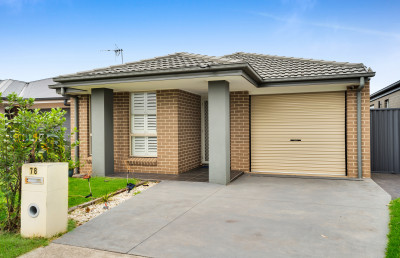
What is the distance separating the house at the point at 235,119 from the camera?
8500 mm

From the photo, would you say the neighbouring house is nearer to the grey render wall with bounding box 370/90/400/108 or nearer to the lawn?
the lawn

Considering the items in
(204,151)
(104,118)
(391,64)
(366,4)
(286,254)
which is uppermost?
(366,4)

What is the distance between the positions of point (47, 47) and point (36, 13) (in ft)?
14.4

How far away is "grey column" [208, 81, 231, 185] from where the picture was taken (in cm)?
811

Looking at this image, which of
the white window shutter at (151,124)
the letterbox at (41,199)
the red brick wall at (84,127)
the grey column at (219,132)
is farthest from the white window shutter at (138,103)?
the letterbox at (41,199)

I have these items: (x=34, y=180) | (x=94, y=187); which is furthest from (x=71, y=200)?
(x=34, y=180)

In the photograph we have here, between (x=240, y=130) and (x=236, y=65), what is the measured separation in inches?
143

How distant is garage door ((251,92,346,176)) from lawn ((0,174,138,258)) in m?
4.31

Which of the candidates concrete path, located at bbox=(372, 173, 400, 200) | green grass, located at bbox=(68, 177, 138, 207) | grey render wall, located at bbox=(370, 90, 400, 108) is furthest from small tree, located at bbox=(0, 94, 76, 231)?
grey render wall, located at bbox=(370, 90, 400, 108)

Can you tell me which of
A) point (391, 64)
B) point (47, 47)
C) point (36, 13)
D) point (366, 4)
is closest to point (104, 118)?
point (366, 4)

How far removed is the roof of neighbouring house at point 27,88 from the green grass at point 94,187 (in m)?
8.46

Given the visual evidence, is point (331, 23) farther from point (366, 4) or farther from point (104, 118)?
point (104, 118)

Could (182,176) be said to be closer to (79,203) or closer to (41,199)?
(79,203)

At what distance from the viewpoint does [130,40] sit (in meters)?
27.9
